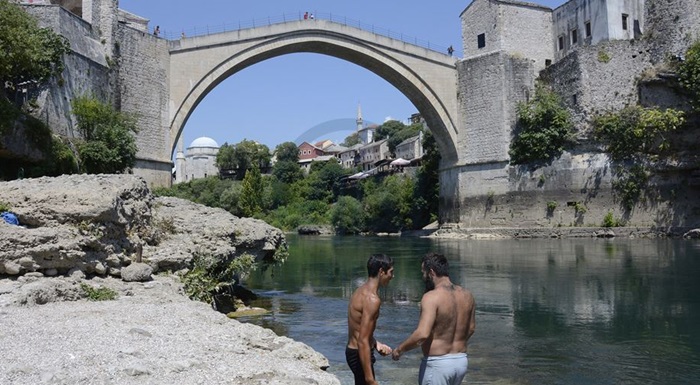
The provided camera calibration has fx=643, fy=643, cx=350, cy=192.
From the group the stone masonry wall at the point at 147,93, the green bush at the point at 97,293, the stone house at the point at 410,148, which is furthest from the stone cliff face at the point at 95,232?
the stone house at the point at 410,148

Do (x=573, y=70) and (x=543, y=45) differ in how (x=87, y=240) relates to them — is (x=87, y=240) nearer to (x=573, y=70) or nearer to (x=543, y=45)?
(x=573, y=70)

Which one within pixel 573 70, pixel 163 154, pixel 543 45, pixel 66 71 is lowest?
pixel 163 154

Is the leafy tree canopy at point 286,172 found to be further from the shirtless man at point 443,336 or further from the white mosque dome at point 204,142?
the shirtless man at point 443,336

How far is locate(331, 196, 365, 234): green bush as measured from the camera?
151ft

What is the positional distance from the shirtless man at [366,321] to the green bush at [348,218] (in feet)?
137

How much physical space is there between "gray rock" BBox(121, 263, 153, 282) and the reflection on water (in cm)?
197

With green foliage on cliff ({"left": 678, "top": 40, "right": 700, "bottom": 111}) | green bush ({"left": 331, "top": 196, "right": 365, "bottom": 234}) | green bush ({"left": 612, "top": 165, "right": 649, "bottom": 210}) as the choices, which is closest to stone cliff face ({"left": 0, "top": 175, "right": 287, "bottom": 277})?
green bush ({"left": 612, "top": 165, "right": 649, "bottom": 210})

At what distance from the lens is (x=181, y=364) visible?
4113 mm

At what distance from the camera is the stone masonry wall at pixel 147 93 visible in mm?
24141

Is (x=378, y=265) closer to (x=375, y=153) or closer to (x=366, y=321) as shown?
(x=366, y=321)

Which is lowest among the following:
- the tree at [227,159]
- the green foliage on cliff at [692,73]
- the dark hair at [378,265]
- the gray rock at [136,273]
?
the gray rock at [136,273]

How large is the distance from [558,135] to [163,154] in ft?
56.4

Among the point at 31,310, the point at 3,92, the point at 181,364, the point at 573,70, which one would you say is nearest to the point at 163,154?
the point at 3,92

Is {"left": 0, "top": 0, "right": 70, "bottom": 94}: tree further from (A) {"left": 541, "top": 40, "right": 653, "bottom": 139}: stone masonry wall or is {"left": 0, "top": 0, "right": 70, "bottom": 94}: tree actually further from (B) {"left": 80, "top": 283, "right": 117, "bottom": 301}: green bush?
(A) {"left": 541, "top": 40, "right": 653, "bottom": 139}: stone masonry wall
